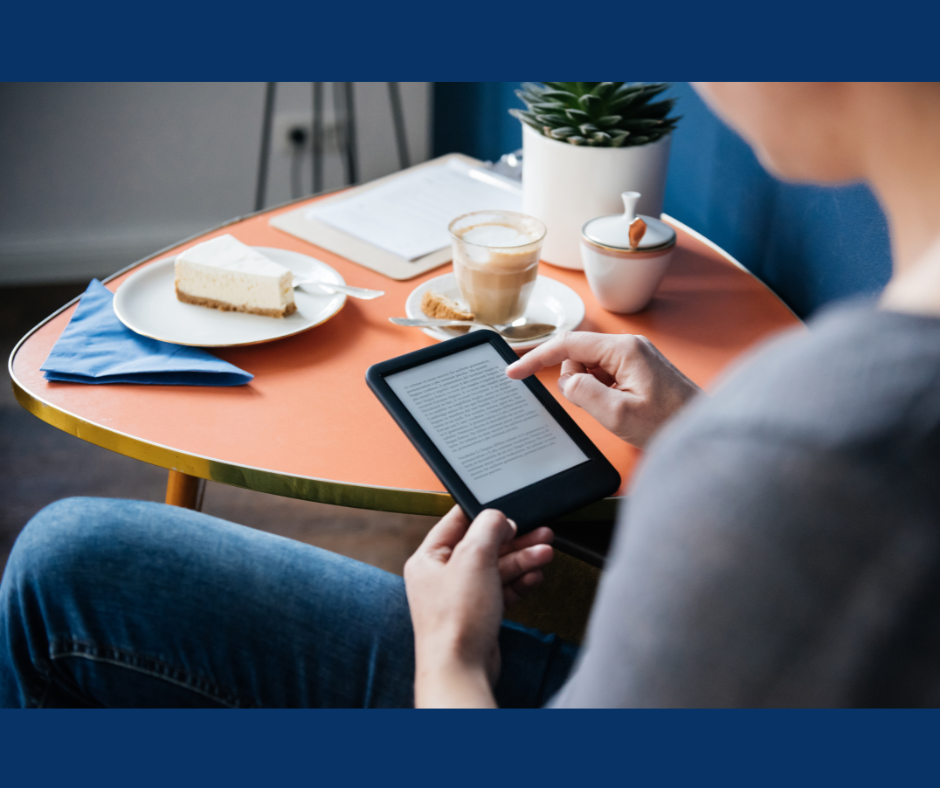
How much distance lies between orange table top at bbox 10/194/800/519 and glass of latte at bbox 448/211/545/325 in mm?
92

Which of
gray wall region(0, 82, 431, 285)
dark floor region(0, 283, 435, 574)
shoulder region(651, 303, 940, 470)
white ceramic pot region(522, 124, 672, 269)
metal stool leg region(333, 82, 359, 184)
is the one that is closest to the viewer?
shoulder region(651, 303, 940, 470)

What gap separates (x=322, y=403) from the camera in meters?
0.89

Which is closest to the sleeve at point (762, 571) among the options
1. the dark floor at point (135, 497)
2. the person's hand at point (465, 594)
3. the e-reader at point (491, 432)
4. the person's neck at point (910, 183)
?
the person's neck at point (910, 183)

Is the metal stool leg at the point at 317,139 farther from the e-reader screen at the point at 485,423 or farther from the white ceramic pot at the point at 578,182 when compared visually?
the e-reader screen at the point at 485,423

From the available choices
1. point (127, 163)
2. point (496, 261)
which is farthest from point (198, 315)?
point (127, 163)

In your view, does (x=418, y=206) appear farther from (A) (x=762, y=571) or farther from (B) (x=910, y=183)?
(A) (x=762, y=571)

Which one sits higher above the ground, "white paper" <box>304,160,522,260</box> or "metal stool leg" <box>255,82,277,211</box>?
"white paper" <box>304,160,522,260</box>

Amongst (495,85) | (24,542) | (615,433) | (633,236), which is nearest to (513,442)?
(615,433)

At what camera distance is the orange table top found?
788 mm

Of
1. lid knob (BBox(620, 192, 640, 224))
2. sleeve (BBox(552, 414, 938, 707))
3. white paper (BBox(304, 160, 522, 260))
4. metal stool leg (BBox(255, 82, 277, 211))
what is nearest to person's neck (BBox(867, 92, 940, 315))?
sleeve (BBox(552, 414, 938, 707))

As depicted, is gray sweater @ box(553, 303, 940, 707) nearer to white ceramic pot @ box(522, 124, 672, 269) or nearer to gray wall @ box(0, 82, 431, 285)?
white ceramic pot @ box(522, 124, 672, 269)

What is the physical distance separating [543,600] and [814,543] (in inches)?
26.6

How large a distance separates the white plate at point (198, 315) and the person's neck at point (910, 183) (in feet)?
2.28

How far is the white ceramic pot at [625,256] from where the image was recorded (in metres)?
1.02
